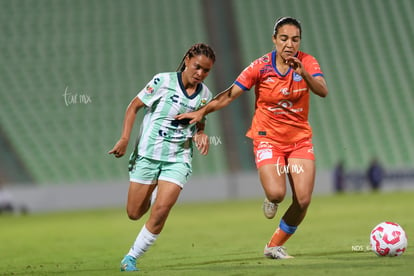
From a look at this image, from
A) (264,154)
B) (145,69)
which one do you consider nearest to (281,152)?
(264,154)

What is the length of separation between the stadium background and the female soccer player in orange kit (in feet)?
43.0

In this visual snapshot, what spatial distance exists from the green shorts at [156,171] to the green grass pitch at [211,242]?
802mm

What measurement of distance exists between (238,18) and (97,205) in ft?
30.6

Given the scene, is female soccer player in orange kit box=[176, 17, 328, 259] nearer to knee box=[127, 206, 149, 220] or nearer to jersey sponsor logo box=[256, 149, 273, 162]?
jersey sponsor logo box=[256, 149, 273, 162]

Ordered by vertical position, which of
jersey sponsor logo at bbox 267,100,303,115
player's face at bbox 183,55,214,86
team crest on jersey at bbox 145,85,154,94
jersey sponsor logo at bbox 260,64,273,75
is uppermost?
player's face at bbox 183,55,214,86

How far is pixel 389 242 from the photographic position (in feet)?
21.8

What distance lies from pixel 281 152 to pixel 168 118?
112cm

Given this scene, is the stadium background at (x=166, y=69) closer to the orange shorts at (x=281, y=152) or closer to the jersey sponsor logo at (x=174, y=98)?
the orange shorts at (x=281, y=152)

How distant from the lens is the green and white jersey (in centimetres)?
679

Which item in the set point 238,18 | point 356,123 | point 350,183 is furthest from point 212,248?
point 238,18

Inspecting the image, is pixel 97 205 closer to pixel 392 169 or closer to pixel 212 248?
pixel 392 169

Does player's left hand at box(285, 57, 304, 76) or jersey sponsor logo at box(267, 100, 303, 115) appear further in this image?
A: jersey sponsor logo at box(267, 100, 303, 115)

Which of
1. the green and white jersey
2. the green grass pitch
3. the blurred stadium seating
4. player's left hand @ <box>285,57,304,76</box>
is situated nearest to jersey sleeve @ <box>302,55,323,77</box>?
player's left hand @ <box>285,57,304,76</box>

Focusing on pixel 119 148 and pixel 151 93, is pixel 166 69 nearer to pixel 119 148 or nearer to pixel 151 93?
pixel 151 93
